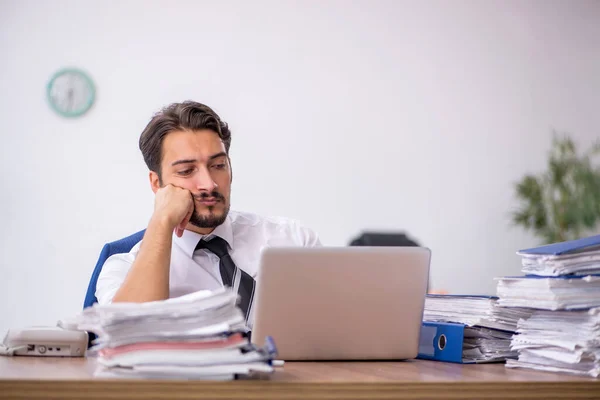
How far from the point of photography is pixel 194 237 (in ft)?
7.11

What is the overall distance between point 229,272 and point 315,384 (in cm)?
108

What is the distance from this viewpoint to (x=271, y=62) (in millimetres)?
4738

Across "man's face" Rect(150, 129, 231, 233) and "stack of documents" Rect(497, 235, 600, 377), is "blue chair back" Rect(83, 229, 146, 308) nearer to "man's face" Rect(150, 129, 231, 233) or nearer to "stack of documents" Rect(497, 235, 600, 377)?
"man's face" Rect(150, 129, 231, 233)

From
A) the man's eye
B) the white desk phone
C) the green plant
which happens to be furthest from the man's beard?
the green plant

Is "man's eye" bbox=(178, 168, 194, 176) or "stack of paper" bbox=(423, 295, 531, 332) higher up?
"man's eye" bbox=(178, 168, 194, 176)

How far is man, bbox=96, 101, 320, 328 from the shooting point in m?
1.98

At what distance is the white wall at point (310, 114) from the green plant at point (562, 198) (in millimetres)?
247

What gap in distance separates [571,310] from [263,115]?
11.6 ft

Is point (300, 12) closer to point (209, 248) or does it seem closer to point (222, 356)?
point (209, 248)

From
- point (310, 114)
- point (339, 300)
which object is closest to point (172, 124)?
point (339, 300)

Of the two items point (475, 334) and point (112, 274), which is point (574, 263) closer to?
point (475, 334)

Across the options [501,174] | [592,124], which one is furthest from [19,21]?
[592,124]

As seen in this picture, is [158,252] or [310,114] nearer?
[158,252]

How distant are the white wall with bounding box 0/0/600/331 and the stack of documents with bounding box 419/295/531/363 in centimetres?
316
